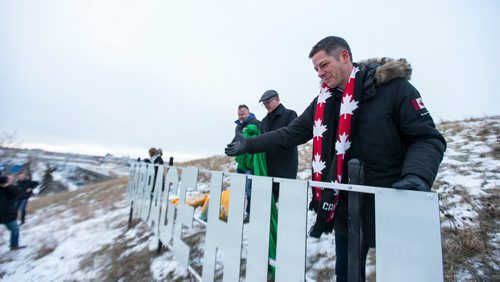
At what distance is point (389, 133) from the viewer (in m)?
1.28

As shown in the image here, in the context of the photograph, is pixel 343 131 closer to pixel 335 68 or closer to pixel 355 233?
pixel 335 68

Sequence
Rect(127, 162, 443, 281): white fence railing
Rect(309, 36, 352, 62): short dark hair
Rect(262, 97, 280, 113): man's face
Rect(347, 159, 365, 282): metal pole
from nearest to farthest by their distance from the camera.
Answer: Rect(127, 162, 443, 281): white fence railing
Rect(347, 159, 365, 282): metal pole
Rect(309, 36, 352, 62): short dark hair
Rect(262, 97, 280, 113): man's face

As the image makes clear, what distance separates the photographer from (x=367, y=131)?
1.35 m

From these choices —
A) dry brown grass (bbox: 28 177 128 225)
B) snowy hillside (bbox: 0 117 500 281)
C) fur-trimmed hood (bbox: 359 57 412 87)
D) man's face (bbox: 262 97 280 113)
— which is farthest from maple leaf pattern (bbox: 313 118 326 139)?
dry brown grass (bbox: 28 177 128 225)

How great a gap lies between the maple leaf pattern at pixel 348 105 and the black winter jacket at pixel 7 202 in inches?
347

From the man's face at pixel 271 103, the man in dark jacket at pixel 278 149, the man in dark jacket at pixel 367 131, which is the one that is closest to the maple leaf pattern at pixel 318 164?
the man in dark jacket at pixel 367 131

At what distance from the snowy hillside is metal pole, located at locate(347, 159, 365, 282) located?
1.73m

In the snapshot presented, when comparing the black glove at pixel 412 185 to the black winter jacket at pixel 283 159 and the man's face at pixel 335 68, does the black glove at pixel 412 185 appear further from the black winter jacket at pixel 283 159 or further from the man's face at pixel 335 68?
the black winter jacket at pixel 283 159

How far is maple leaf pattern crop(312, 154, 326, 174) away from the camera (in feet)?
5.17

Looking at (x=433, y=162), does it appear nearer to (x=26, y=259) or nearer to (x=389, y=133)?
(x=389, y=133)

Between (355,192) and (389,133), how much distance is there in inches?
17.1

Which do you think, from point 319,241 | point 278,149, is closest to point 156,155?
point 278,149

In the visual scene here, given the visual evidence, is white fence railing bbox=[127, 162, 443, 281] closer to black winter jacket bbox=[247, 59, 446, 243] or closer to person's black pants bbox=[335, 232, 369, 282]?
black winter jacket bbox=[247, 59, 446, 243]

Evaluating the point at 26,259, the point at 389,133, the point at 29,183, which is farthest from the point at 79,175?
the point at 389,133
